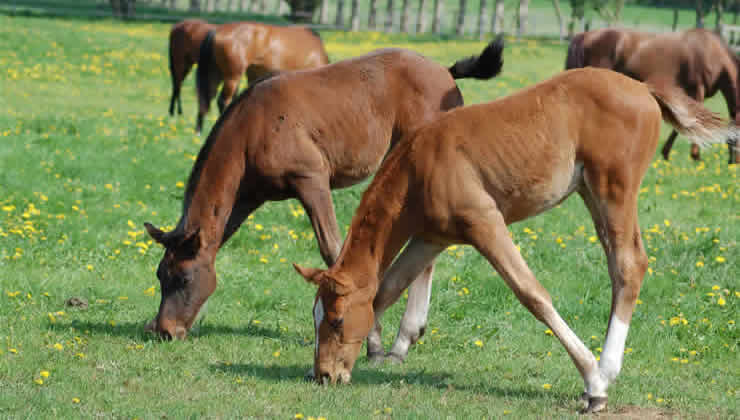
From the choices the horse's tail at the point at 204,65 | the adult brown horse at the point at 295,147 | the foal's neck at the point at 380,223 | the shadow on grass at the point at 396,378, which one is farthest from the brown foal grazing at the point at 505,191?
the horse's tail at the point at 204,65

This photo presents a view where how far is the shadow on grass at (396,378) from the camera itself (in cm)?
566

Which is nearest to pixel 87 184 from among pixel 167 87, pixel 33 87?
pixel 33 87

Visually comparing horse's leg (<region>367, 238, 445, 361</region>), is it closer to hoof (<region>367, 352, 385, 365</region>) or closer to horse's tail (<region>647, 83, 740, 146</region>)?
hoof (<region>367, 352, 385, 365</region>)

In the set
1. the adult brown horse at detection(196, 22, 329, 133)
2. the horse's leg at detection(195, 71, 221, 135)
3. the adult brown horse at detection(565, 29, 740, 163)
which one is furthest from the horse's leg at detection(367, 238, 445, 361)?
the adult brown horse at detection(196, 22, 329, 133)

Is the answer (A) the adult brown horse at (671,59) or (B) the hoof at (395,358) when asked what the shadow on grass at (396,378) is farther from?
(A) the adult brown horse at (671,59)

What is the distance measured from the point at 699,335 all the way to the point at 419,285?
2.17 meters

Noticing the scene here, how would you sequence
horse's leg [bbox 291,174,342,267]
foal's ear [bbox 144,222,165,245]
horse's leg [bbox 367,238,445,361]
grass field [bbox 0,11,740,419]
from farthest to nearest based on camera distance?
horse's leg [bbox 291,174,342,267], foal's ear [bbox 144,222,165,245], horse's leg [bbox 367,238,445,361], grass field [bbox 0,11,740,419]

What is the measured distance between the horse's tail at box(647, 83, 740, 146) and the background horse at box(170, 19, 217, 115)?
15.9 metres

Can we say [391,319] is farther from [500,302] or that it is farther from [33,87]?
[33,87]

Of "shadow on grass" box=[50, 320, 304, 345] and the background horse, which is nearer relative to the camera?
"shadow on grass" box=[50, 320, 304, 345]

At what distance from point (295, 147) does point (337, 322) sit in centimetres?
173

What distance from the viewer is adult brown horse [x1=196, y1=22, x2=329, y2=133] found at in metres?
17.4

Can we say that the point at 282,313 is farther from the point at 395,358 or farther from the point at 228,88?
the point at 228,88

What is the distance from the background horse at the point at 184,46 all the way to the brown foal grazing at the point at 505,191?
15770 millimetres
